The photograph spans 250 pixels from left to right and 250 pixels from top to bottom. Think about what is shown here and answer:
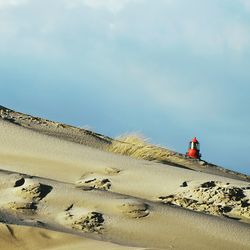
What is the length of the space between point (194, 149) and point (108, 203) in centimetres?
659

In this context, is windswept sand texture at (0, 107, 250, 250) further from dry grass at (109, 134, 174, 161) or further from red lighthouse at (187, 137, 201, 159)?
red lighthouse at (187, 137, 201, 159)

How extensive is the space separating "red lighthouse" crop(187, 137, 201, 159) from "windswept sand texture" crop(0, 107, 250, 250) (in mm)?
4202

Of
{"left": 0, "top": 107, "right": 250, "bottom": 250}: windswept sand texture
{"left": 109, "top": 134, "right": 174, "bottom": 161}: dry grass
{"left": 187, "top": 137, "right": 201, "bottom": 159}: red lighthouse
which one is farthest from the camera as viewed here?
{"left": 187, "top": 137, "right": 201, "bottom": 159}: red lighthouse

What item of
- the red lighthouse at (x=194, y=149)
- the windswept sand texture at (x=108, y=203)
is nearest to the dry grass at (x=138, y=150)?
the windswept sand texture at (x=108, y=203)

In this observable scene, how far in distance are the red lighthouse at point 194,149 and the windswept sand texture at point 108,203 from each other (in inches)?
165

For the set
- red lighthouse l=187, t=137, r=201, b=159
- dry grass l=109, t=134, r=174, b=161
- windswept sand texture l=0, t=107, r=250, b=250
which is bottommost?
windswept sand texture l=0, t=107, r=250, b=250

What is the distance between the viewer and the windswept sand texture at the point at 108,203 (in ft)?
16.5

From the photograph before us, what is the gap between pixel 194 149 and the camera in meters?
12.1

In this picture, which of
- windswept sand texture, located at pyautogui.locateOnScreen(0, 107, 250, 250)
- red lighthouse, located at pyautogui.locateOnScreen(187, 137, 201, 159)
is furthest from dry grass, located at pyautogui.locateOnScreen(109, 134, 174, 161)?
red lighthouse, located at pyautogui.locateOnScreen(187, 137, 201, 159)

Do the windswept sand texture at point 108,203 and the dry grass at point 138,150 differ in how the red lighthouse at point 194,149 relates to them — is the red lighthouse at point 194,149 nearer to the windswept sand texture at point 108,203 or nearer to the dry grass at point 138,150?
the dry grass at point 138,150

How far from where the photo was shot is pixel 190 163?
33.9 feet

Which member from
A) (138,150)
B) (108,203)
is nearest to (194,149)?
(138,150)

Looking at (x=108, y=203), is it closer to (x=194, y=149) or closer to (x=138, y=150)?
(x=138, y=150)

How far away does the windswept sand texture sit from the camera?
5031mm
